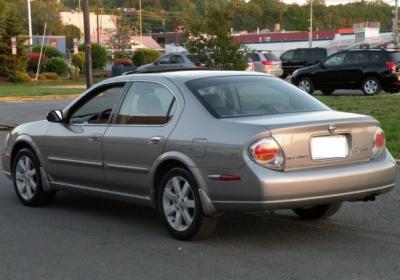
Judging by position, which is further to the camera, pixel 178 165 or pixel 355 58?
pixel 355 58

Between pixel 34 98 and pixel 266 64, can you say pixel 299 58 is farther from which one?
pixel 34 98

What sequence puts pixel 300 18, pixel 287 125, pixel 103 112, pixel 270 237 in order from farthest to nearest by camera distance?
pixel 300 18, pixel 103 112, pixel 270 237, pixel 287 125

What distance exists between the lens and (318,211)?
22.6ft

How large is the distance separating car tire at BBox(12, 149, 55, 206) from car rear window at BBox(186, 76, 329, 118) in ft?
7.89

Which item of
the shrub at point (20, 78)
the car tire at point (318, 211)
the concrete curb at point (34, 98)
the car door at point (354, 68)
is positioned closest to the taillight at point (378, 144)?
the car tire at point (318, 211)

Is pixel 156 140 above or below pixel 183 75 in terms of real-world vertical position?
below

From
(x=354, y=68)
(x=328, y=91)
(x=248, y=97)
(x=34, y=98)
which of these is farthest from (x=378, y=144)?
(x=34, y=98)

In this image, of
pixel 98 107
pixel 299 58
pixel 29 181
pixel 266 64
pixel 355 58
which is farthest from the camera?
pixel 299 58

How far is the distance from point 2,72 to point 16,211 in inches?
1530

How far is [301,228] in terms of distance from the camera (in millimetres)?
6613

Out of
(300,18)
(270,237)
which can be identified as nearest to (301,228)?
(270,237)

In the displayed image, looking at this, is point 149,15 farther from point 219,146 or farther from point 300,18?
point 219,146

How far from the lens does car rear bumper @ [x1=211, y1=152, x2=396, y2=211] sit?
5.53 meters

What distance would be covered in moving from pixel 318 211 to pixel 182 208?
1.54 m
